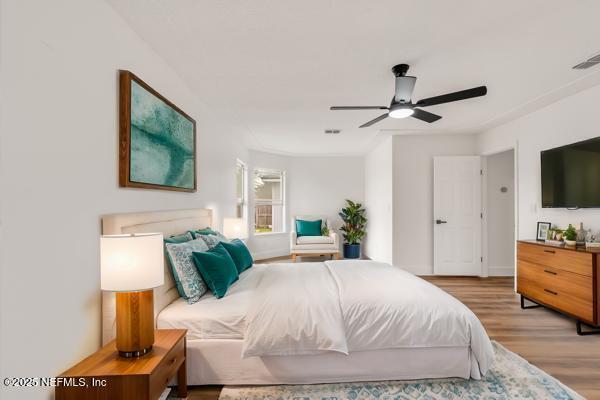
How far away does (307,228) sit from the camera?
6.95m

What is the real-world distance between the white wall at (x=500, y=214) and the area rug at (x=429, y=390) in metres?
3.50

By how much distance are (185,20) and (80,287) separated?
1702 mm

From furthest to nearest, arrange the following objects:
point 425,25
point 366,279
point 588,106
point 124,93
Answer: point 588,106, point 366,279, point 425,25, point 124,93

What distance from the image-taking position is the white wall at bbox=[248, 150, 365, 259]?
766 cm

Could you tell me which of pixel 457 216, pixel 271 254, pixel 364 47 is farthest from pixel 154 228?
pixel 271 254

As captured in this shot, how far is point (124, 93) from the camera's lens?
200 cm

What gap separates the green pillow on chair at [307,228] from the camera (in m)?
6.93

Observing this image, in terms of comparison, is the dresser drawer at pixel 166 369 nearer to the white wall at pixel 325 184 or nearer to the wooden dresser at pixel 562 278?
the wooden dresser at pixel 562 278

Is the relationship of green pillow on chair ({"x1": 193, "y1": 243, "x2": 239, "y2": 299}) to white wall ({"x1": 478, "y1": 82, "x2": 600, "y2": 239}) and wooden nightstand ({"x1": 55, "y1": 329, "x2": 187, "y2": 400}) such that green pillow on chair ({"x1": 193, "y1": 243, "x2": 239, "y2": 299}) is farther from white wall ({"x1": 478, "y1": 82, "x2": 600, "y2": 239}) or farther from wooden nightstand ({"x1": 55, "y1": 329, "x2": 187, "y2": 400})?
white wall ({"x1": 478, "y1": 82, "x2": 600, "y2": 239})

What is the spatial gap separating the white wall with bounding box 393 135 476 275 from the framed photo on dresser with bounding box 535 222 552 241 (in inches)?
64.2

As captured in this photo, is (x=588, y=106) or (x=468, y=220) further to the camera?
(x=468, y=220)

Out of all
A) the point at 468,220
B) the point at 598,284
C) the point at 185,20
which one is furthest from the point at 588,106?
the point at 185,20

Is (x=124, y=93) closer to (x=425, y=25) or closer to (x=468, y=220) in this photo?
(x=425, y=25)

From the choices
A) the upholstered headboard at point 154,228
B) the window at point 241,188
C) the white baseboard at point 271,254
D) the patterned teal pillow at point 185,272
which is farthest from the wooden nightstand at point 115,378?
the white baseboard at point 271,254
